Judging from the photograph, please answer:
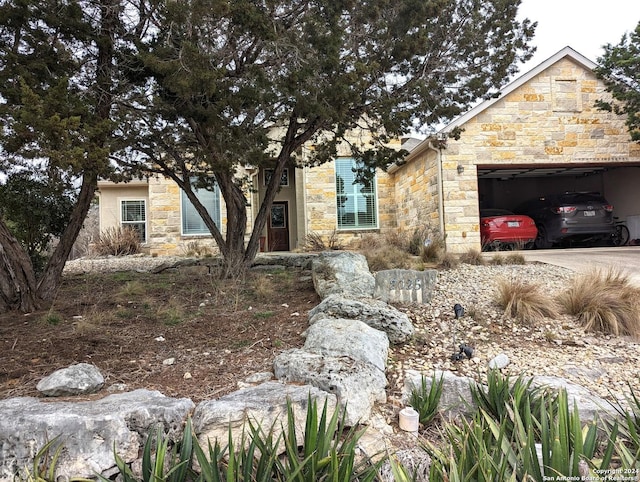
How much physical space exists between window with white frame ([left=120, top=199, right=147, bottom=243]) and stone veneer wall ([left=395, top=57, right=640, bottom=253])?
1019 cm

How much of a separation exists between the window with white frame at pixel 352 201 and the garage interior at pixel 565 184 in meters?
3.53

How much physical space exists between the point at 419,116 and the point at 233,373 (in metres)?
4.84

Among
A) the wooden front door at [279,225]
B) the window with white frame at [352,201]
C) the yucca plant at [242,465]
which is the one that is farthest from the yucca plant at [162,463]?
the wooden front door at [279,225]

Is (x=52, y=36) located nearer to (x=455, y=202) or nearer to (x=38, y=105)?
(x=38, y=105)

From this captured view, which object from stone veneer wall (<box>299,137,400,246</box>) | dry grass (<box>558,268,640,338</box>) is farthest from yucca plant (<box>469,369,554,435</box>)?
stone veneer wall (<box>299,137,400,246</box>)

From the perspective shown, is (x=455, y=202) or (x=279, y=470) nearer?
(x=279, y=470)

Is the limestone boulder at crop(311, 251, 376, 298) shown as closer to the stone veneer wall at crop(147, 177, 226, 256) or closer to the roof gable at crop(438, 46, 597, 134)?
the roof gable at crop(438, 46, 597, 134)

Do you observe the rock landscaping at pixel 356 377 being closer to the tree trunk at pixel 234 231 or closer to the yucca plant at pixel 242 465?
the yucca plant at pixel 242 465

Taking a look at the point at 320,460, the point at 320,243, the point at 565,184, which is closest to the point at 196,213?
the point at 320,243

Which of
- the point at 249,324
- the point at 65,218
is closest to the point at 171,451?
the point at 249,324

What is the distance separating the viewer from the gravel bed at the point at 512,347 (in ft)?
9.87

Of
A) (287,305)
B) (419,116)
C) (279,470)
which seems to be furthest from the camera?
(419,116)

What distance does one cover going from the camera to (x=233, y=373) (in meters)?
2.82

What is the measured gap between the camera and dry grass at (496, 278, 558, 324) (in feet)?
13.4
